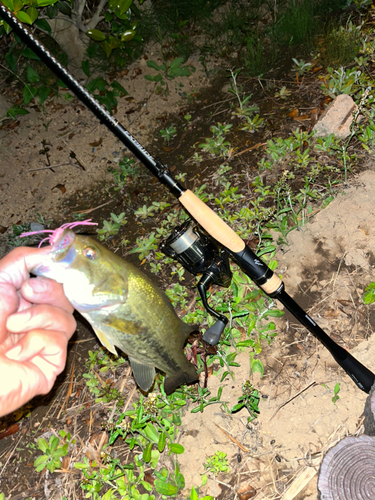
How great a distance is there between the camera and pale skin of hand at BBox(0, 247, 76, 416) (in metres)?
1.71

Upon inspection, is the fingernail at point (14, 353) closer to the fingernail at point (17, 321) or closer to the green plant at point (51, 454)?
the fingernail at point (17, 321)

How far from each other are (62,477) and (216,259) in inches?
95.6

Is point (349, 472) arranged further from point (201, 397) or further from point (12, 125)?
point (12, 125)

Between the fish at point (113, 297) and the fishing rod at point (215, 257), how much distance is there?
2.77 ft

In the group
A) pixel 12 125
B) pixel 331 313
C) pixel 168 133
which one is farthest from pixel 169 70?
pixel 331 313

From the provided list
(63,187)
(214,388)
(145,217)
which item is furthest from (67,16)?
(214,388)

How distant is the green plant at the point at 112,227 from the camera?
488 cm

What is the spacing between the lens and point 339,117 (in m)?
4.57

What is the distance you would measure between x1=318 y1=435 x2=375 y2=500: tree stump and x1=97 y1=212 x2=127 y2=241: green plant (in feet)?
11.7

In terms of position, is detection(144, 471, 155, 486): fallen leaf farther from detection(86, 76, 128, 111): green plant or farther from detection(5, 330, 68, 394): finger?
detection(86, 76, 128, 111): green plant

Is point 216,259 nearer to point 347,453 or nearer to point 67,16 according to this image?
point 347,453

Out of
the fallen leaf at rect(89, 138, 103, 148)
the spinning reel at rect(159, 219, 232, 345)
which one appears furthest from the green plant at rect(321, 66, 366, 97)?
the fallen leaf at rect(89, 138, 103, 148)

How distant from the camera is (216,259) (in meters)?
3.23

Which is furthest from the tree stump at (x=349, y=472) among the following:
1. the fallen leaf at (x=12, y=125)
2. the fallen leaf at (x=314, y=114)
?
the fallen leaf at (x=12, y=125)
